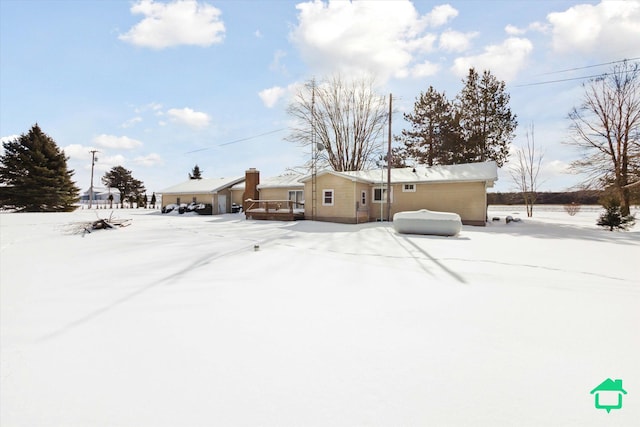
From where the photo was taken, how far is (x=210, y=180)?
3189 cm

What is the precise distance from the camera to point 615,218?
15.3 meters

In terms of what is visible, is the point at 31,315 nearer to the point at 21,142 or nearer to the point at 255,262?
the point at 255,262

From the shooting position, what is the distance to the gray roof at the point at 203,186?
28.3 metres

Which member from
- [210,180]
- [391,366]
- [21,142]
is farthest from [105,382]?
[21,142]

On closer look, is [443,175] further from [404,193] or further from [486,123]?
[486,123]

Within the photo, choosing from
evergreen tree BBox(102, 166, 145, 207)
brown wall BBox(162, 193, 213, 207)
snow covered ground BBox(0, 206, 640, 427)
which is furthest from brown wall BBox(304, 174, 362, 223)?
evergreen tree BBox(102, 166, 145, 207)

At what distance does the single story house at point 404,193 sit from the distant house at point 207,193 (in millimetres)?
11789

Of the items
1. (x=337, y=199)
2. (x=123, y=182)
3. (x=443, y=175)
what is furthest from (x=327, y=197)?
(x=123, y=182)

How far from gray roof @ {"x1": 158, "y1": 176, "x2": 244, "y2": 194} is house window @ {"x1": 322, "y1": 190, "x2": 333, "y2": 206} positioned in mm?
12914

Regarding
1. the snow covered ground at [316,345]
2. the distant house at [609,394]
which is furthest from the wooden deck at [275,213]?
the distant house at [609,394]

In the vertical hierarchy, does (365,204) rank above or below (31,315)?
above

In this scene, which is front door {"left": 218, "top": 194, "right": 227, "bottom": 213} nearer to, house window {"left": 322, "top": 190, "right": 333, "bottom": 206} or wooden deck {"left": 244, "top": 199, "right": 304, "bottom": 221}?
wooden deck {"left": 244, "top": 199, "right": 304, "bottom": 221}

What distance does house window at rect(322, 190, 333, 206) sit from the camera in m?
19.3

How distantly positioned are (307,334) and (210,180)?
103 ft
